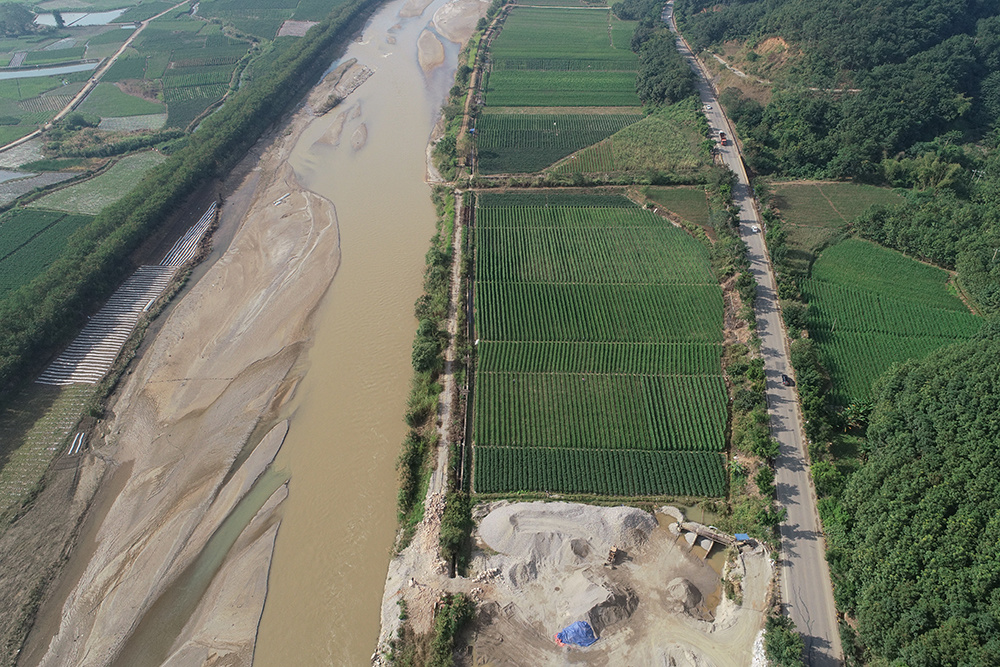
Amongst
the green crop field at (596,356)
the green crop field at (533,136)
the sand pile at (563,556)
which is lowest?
the sand pile at (563,556)

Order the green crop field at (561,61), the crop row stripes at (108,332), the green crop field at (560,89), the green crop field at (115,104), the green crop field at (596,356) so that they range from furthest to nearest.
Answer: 1. the green crop field at (115,104)
2. the green crop field at (561,61)
3. the green crop field at (560,89)
4. the crop row stripes at (108,332)
5. the green crop field at (596,356)

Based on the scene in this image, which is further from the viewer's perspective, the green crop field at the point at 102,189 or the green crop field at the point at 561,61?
the green crop field at the point at 561,61

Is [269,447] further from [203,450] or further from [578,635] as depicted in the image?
[578,635]

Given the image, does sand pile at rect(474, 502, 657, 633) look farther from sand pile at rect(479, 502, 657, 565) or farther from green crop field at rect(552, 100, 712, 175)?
green crop field at rect(552, 100, 712, 175)

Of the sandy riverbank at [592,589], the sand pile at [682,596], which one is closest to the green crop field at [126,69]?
the sandy riverbank at [592,589]

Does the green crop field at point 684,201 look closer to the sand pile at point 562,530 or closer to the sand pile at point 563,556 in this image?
the sand pile at point 562,530

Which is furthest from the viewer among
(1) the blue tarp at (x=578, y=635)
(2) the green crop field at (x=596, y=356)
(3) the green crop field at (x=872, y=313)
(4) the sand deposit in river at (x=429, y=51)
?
A: (4) the sand deposit in river at (x=429, y=51)

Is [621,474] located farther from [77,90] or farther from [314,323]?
[77,90]

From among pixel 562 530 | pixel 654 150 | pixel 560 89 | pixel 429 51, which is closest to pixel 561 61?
pixel 560 89
